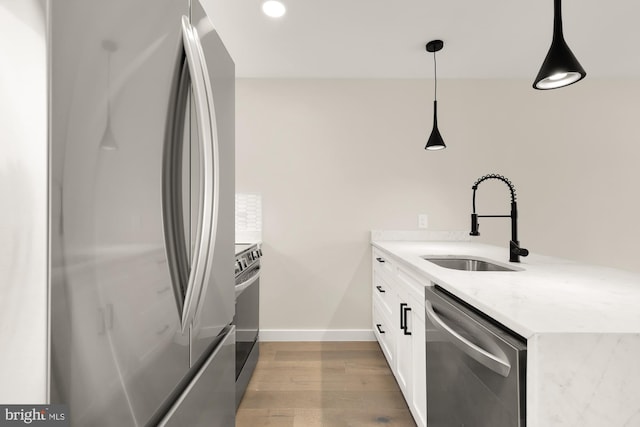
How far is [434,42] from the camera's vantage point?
2.54 m

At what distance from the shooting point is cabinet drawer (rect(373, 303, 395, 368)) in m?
2.22

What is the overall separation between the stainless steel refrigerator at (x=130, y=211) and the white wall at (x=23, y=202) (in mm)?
16

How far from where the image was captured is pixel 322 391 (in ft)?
7.12

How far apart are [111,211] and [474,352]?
914 millimetres

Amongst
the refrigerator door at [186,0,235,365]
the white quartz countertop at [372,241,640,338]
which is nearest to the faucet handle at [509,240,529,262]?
the white quartz countertop at [372,241,640,338]

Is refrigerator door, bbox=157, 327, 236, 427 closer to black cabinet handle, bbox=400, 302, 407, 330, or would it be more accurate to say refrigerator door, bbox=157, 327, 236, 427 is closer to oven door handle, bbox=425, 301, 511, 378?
oven door handle, bbox=425, 301, 511, 378

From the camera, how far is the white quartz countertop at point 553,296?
0.72 m

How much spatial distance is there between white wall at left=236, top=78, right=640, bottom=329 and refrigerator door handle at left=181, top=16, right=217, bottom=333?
2.42 m

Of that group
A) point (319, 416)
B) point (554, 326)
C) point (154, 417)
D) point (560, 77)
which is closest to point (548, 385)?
point (554, 326)

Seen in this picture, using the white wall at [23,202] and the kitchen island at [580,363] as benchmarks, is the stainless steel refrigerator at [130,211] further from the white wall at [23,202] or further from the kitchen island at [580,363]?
the kitchen island at [580,363]

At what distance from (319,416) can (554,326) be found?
160cm

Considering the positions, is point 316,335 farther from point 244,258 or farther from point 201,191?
point 201,191

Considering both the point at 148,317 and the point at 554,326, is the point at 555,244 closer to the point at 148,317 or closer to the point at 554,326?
the point at 554,326

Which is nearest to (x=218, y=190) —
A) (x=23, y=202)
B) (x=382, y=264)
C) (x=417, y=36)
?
(x=23, y=202)
